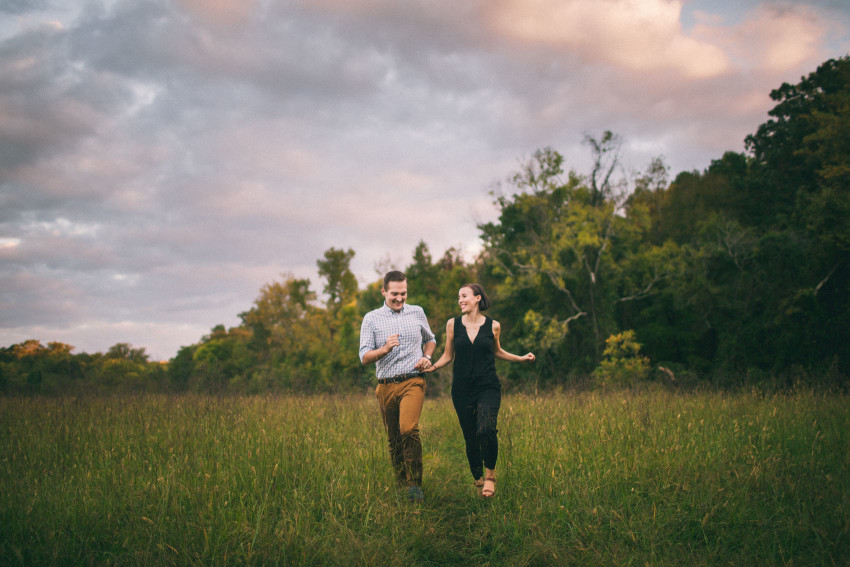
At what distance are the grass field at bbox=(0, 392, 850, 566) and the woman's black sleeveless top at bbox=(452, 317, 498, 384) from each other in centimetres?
107

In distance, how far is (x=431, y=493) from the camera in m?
4.49

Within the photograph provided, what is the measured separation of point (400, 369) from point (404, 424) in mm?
506

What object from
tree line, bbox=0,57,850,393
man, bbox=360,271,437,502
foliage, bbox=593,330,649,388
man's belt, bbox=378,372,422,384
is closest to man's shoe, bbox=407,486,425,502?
man, bbox=360,271,437,502

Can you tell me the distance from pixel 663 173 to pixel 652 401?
23344 mm

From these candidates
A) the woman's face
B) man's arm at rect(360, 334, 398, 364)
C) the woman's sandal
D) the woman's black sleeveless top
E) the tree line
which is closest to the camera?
man's arm at rect(360, 334, 398, 364)

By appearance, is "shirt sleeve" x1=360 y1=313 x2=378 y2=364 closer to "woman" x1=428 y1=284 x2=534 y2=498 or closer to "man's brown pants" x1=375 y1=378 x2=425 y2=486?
"man's brown pants" x1=375 y1=378 x2=425 y2=486

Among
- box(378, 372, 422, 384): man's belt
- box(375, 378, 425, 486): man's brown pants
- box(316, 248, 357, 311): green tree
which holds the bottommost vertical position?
box(375, 378, 425, 486): man's brown pants

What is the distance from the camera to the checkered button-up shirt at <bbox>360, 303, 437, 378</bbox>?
442 cm

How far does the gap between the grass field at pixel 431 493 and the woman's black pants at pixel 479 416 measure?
37 cm

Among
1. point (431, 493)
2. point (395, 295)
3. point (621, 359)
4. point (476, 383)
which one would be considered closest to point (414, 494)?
point (431, 493)

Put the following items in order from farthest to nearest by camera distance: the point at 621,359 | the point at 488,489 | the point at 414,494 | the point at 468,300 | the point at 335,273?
1. the point at 335,273
2. the point at 621,359
3. the point at 468,300
4. the point at 488,489
5. the point at 414,494

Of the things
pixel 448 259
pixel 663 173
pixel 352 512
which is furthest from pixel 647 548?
pixel 448 259

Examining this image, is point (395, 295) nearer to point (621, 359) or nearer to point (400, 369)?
point (400, 369)

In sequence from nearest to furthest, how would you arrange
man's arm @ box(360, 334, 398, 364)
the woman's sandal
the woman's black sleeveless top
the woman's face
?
man's arm @ box(360, 334, 398, 364)
the woman's sandal
the woman's black sleeveless top
the woman's face
